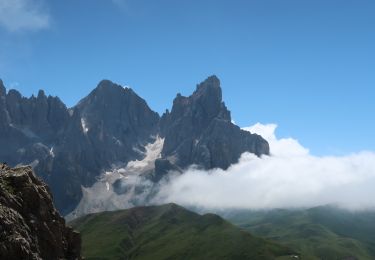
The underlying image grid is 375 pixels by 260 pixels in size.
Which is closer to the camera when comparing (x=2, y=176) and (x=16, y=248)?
(x=16, y=248)

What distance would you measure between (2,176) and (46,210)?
5708mm

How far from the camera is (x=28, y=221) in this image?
5403cm

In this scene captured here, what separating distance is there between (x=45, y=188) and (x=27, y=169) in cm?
322

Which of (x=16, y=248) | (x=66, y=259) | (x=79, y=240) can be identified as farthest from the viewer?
(x=79, y=240)

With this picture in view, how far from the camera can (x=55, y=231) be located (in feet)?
193

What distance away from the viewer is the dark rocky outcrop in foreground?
1896 inches

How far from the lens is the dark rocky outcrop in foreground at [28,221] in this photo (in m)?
48.2

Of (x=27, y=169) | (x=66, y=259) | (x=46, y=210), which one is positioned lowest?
(x=66, y=259)

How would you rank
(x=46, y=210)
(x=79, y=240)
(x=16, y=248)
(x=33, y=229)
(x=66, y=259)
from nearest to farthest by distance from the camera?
(x=16, y=248) < (x=33, y=229) < (x=46, y=210) < (x=66, y=259) < (x=79, y=240)

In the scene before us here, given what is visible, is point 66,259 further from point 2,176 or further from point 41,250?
point 2,176

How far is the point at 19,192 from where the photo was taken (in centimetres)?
5512

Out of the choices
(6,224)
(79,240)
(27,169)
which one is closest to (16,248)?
(6,224)

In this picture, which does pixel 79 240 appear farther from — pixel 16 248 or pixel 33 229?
pixel 16 248

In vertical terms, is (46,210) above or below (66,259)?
above
